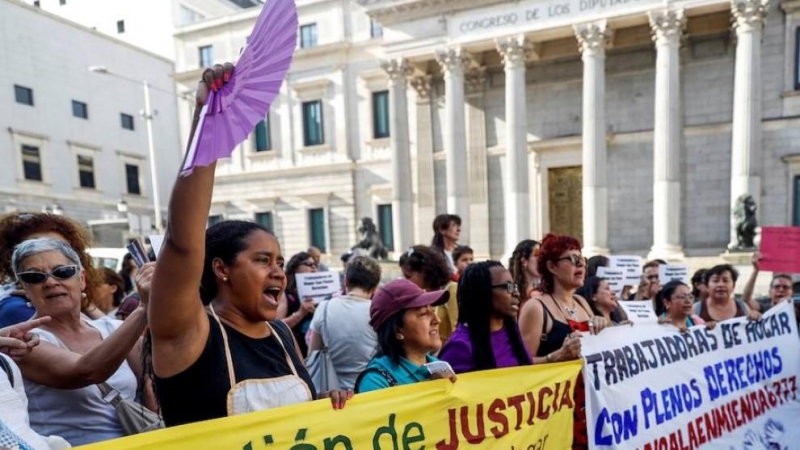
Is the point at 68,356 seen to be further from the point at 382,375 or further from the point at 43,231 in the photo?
the point at 382,375

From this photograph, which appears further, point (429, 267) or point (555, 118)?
point (555, 118)

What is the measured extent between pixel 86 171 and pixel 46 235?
3297 centimetres

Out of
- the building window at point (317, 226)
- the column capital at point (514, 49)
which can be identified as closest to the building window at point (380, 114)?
the building window at point (317, 226)

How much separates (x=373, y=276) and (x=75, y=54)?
114 ft

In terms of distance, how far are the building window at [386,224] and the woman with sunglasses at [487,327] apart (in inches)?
841

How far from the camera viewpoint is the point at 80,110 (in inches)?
1207

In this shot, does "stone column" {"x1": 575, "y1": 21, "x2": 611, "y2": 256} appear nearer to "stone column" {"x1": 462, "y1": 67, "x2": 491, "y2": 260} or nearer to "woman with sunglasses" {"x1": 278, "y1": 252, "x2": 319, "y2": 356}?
"stone column" {"x1": 462, "y1": 67, "x2": 491, "y2": 260}

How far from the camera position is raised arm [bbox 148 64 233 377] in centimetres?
124

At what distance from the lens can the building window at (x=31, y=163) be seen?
1085 inches

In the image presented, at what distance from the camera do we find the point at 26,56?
28062 mm

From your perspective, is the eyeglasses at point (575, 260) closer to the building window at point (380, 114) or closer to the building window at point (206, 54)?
the building window at point (380, 114)

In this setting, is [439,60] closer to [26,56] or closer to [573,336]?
[573,336]

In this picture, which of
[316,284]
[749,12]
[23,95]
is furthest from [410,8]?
[23,95]

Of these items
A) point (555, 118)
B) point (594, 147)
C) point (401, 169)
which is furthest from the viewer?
point (401, 169)
